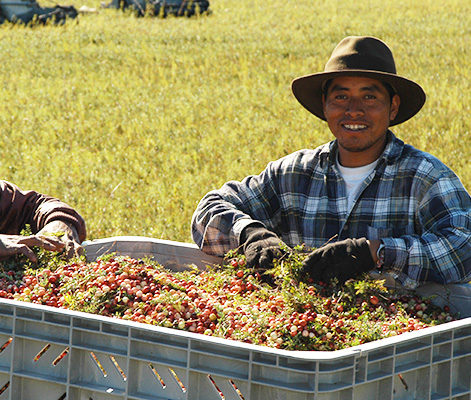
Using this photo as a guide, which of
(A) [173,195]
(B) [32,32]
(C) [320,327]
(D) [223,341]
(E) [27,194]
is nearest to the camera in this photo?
(D) [223,341]

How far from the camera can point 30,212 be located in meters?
3.76

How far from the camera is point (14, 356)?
2.31 m

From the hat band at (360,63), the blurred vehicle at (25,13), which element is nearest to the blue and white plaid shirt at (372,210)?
the hat band at (360,63)

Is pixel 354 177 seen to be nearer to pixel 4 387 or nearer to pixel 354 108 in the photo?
pixel 354 108

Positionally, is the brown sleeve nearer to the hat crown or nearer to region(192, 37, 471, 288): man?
region(192, 37, 471, 288): man

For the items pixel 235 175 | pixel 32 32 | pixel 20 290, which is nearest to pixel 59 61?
pixel 32 32

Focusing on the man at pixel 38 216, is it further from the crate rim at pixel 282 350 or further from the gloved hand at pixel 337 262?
the crate rim at pixel 282 350

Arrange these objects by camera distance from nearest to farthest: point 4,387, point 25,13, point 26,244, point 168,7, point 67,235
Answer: point 4,387 → point 26,244 → point 67,235 → point 25,13 → point 168,7

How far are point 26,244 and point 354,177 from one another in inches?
54.9

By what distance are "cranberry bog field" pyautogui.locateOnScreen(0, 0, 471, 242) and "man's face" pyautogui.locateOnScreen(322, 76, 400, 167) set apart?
8.80ft

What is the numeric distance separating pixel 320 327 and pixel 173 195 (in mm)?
4629

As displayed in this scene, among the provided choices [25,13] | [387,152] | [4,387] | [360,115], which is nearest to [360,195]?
[387,152]

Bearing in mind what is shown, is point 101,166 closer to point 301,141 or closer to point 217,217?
point 301,141

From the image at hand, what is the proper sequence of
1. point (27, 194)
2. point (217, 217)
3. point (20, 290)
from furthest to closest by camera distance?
point (27, 194)
point (217, 217)
point (20, 290)
